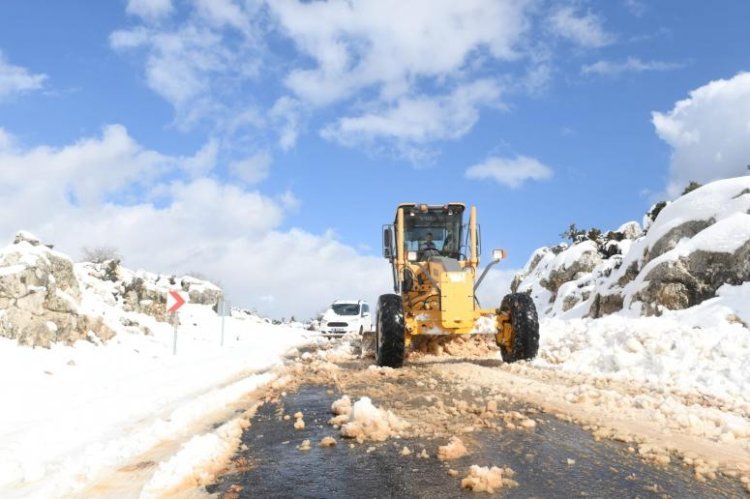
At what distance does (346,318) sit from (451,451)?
19.3 metres

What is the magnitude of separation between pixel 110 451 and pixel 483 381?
15.2ft

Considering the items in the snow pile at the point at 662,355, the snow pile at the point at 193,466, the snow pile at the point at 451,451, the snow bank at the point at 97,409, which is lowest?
the snow bank at the point at 97,409

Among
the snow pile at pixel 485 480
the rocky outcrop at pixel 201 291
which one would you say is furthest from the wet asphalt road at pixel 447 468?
the rocky outcrop at pixel 201 291

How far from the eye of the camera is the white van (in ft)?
74.4

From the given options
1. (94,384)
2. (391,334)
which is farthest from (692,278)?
(94,384)

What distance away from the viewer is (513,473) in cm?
337

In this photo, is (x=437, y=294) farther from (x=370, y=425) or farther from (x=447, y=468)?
(x=447, y=468)

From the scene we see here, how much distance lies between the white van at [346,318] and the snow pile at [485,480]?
1864cm

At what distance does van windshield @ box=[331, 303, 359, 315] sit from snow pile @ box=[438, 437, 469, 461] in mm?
19736

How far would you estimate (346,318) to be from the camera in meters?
22.9

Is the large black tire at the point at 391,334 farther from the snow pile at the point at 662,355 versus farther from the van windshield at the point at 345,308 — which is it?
the van windshield at the point at 345,308

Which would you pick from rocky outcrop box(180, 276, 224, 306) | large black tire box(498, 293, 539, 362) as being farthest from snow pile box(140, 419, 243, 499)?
rocky outcrop box(180, 276, 224, 306)

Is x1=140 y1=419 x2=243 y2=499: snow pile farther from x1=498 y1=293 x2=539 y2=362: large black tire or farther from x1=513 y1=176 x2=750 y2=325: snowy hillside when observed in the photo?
x1=513 y1=176 x2=750 y2=325: snowy hillside

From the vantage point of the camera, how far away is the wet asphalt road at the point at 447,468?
3121 mm
